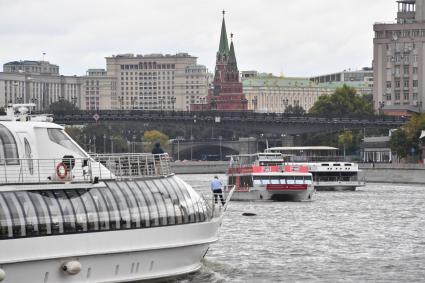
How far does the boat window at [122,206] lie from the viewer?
35906 mm

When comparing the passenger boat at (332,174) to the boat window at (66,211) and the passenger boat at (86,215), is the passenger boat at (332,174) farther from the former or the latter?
the boat window at (66,211)

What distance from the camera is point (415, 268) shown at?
46.5 metres

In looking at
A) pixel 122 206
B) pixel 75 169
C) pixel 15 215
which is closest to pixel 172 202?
pixel 122 206

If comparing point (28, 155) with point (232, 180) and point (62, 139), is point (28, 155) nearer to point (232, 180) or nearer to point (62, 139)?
point (62, 139)

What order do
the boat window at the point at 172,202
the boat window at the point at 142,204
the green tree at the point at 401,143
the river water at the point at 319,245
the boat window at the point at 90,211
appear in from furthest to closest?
the green tree at the point at 401,143, the river water at the point at 319,245, the boat window at the point at 172,202, the boat window at the point at 142,204, the boat window at the point at 90,211

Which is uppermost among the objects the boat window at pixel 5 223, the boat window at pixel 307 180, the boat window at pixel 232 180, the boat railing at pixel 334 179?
the boat window at pixel 5 223

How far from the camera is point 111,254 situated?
35375 millimetres

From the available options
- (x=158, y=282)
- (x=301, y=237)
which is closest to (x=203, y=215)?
(x=158, y=282)

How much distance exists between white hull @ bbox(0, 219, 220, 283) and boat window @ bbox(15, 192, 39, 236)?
22 cm

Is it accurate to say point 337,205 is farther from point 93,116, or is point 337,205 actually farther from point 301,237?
point 93,116

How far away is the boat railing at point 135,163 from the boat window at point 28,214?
3.53 metres

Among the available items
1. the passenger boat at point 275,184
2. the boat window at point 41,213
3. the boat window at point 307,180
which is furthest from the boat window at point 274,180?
the boat window at point 41,213

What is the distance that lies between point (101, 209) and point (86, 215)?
63 centimetres

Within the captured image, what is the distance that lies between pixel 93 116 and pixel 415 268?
139 m
